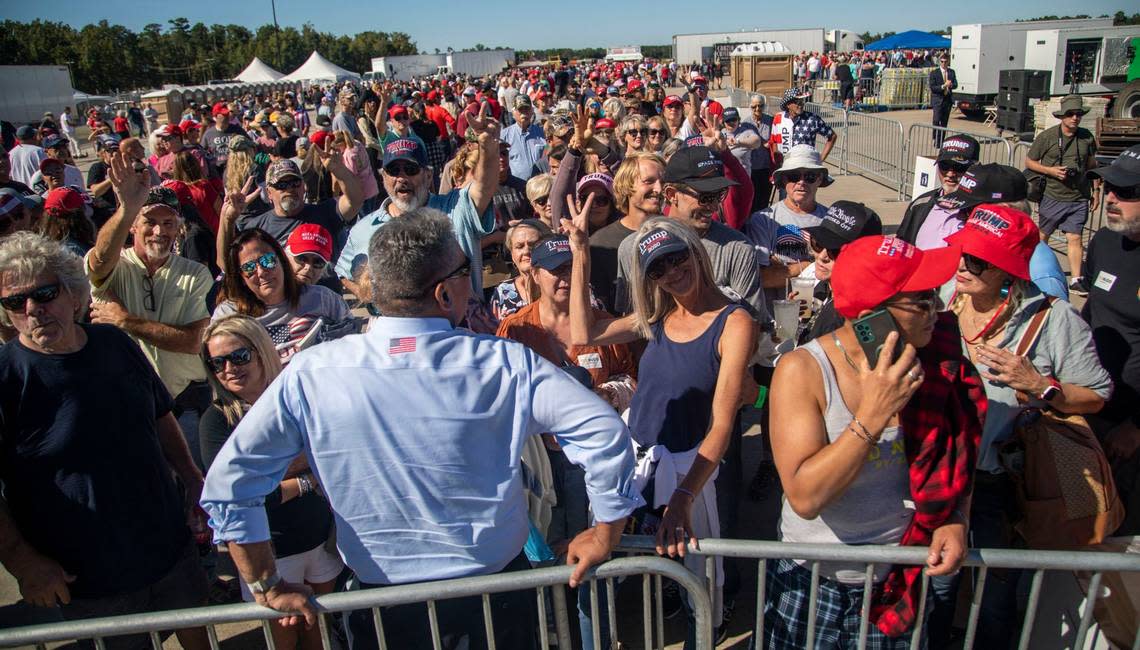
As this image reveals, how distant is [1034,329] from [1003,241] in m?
0.38

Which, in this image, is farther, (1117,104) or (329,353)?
(1117,104)

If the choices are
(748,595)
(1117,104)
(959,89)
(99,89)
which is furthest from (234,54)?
(748,595)

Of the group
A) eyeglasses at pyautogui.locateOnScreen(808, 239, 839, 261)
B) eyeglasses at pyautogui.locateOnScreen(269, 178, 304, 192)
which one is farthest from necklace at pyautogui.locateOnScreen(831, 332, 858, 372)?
eyeglasses at pyautogui.locateOnScreen(269, 178, 304, 192)

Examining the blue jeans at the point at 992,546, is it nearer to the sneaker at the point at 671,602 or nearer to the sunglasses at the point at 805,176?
the sneaker at the point at 671,602

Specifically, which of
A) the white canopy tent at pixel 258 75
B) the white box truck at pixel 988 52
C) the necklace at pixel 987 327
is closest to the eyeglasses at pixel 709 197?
the necklace at pixel 987 327

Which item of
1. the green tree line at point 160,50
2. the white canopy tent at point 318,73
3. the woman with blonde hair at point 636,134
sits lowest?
the woman with blonde hair at point 636,134

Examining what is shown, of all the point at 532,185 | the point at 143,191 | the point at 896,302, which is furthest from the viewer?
the point at 532,185

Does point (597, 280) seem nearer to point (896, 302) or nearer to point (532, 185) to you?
point (532, 185)

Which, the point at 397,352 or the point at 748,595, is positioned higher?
the point at 397,352

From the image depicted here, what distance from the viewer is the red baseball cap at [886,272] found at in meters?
2.09

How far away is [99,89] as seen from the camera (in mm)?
62906

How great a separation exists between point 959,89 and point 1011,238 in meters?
25.5

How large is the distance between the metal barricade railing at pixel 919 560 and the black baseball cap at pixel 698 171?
86.4 inches

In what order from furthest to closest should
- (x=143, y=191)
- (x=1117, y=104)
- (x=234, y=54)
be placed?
(x=234, y=54) → (x=1117, y=104) → (x=143, y=191)
